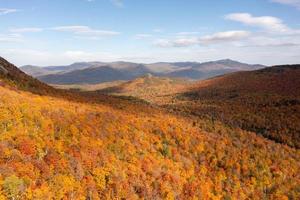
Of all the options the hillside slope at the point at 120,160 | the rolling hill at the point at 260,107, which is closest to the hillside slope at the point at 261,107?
the rolling hill at the point at 260,107

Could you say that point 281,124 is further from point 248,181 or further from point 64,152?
point 64,152

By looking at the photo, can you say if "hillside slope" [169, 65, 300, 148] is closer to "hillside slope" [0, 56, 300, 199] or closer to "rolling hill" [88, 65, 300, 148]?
"rolling hill" [88, 65, 300, 148]

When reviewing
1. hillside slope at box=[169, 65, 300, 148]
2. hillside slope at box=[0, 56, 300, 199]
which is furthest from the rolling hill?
hillside slope at box=[0, 56, 300, 199]


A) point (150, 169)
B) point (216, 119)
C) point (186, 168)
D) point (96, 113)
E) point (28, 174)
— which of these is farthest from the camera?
point (216, 119)

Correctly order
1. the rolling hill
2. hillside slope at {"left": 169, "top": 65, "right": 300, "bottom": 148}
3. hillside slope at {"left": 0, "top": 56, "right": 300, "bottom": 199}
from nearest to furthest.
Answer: hillside slope at {"left": 0, "top": 56, "right": 300, "bottom": 199} → the rolling hill → hillside slope at {"left": 169, "top": 65, "right": 300, "bottom": 148}

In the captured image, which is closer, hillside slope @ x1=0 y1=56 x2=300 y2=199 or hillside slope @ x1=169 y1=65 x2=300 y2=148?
hillside slope @ x1=0 y1=56 x2=300 y2=199

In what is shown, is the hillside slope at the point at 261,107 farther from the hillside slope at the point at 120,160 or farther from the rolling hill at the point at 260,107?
the hillside slope at the point at 120,160

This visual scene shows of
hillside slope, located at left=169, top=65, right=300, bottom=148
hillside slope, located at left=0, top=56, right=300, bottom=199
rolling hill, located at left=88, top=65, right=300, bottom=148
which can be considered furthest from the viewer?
hillside slope, located at left=169, top=65, right=300, bottom=148

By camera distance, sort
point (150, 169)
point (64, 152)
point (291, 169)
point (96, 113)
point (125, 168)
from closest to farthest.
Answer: point (64, 152)
point (125, 168)
point (150, 169)
point (96, 113)
point (291, 169)

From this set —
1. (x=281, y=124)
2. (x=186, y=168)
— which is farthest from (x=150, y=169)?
(x=281, y=124)
